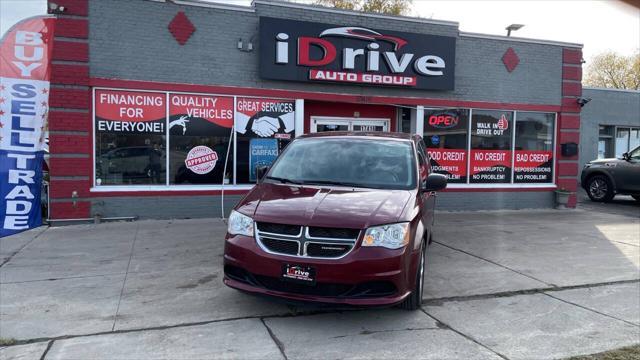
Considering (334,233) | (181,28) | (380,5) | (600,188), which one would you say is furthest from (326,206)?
(380,5)

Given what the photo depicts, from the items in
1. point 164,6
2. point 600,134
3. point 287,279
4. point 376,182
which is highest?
point 164,6

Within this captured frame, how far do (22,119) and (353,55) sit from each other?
6.61 m

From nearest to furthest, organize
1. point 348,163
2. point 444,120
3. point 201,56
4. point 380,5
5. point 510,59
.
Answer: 1. point 348,163
2. point 201,56
3. point 444,120
4. point 510,59
5. point 380,5

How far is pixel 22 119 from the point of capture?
28.0ft

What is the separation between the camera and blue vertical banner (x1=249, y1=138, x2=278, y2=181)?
10.9 meters

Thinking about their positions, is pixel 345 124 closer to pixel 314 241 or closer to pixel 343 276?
pixel 314 241

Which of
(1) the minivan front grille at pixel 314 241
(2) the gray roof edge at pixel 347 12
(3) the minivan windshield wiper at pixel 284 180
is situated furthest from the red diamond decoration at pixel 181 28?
(1) the minivan front grille at pixel 314 241

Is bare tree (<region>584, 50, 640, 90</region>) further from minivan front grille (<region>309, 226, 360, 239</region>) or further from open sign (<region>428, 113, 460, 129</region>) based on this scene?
minivan front grille (<region>309, 226, 360, 239</region>)

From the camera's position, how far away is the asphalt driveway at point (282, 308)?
13.9 feet

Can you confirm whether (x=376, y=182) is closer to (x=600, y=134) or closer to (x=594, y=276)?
(x=594, y=276)

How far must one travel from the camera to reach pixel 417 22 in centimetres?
1187

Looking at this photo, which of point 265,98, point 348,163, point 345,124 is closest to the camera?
point 348,163

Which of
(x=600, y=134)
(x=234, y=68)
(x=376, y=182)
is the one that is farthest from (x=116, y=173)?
(x=600, y=134)

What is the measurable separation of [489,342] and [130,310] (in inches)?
135
